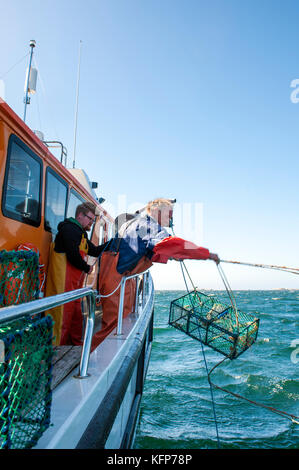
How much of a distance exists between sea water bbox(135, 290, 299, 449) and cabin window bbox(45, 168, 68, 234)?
2.50 metres

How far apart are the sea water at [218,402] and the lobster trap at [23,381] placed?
2.88 metres

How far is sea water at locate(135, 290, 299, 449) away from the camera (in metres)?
4.79

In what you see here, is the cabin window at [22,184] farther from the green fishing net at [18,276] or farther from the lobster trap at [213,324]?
the lobster trap at [213,324]

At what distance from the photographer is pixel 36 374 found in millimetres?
1501

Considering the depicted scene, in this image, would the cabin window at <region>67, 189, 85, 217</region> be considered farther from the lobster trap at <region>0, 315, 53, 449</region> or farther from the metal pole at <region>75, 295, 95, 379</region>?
the lobster trap at <region>0, 315, 53, 449</region>

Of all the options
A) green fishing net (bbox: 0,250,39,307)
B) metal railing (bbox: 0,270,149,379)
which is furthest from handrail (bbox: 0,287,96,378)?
green fishing net (bbox: 0,250,39,307)

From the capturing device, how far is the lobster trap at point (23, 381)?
3.80ft

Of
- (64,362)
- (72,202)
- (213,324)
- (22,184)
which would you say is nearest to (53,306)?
(64,362)

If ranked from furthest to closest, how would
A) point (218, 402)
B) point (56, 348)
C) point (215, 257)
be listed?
1. point (218, 402)
2. point (56, 348)
3. point (215, 257)

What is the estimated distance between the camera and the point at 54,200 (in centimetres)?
380

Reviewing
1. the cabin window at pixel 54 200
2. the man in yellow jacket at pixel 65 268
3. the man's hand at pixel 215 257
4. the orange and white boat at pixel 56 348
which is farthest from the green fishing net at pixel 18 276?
the cabin window at pixel 54 200

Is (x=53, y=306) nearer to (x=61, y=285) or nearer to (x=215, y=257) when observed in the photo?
(x=215, y=257)

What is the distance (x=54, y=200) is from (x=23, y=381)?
8.93 ft
